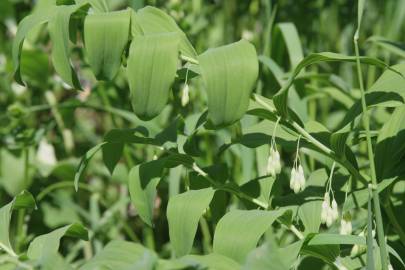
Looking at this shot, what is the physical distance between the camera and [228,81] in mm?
1020

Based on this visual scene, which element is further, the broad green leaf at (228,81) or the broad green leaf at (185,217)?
the broad green leaf at (185,217)

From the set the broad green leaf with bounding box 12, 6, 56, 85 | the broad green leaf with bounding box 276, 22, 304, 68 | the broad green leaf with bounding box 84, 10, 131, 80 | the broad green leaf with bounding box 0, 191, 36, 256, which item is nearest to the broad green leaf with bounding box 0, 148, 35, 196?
the broad green leaf with bounding box 276, 22, 304, 68

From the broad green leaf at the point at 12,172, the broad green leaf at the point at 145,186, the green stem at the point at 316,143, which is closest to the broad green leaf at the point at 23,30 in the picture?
the broad green leaf at the point at 145,186

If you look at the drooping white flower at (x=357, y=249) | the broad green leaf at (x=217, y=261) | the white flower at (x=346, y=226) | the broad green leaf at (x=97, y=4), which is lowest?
the drooping white flower at (x=357, y=249)

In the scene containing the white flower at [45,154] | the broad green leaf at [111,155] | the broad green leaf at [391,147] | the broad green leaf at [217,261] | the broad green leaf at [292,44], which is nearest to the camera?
the broad green leaf at [217,261]

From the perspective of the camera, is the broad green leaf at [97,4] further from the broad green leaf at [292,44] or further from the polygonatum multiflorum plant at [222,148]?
the broad green leaf at [292,44]

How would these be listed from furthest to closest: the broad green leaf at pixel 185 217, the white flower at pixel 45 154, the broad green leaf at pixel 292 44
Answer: the white flower at pixel 45 154, the broad green leaf at pixel 292 44, the broad green leaf at pixel 185 217

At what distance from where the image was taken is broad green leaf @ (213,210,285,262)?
106cm

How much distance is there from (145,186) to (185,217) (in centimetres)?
9

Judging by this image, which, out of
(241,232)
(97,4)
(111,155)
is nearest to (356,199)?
(241,232)

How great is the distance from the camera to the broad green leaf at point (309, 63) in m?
1.08

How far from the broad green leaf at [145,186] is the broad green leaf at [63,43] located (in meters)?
0.18

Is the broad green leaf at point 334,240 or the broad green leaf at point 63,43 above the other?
the broad green leaf at point 63,43

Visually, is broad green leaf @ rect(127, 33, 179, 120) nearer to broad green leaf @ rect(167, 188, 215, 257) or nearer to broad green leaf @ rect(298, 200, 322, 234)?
broad green leaf @ rect(167, 188, 215, 257)
